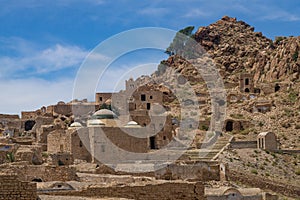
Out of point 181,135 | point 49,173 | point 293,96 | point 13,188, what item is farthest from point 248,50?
point 13,188

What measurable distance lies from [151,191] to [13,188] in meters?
3.50

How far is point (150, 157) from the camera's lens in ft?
95.1

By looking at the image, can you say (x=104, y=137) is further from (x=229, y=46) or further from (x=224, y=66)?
(x=229, y=46)

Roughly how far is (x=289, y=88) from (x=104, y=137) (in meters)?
34.6

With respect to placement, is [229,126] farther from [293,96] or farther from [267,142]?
[267,142]

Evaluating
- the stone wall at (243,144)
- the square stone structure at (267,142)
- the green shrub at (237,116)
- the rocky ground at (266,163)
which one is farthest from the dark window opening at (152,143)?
the green shrub at (237,116)

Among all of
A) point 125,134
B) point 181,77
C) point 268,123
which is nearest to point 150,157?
point 125,134

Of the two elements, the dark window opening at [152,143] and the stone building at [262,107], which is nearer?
the dark window opening at [152,143]

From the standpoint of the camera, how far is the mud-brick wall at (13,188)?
855 cm

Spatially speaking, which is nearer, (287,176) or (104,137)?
(104,137)

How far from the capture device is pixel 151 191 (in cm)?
1125

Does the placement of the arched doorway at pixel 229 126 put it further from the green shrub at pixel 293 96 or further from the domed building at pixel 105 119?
the domed building at pixel 105 119

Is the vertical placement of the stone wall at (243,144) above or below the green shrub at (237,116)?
below

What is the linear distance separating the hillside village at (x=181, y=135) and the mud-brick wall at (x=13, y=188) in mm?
16
